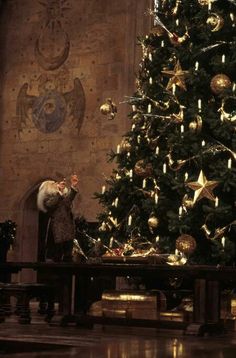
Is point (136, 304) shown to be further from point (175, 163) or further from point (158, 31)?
point (158, 31)

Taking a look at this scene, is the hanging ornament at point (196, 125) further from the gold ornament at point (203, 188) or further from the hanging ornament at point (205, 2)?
the hanging ornament at point (205, 2)

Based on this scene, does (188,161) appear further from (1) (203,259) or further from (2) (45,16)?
(2) (45,16)

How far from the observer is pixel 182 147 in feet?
37.2

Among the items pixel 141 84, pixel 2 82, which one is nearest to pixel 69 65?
pixel 2 82

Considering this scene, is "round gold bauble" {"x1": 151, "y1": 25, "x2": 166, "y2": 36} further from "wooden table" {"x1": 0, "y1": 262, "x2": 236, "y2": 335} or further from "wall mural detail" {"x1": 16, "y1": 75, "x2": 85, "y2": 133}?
"wall mural detail" {"x1": 16, "y1": 75, "x2": 85, "y2": 133}

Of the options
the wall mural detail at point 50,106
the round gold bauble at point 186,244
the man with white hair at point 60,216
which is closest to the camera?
the round gold bauble at point 186,244

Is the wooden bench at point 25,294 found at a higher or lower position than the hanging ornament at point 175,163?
lower

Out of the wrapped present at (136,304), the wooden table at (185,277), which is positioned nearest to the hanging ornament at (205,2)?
the wooden table at (185,277)

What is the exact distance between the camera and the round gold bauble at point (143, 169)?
12.0 m

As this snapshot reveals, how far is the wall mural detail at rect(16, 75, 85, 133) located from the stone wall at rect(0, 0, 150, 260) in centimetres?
→ 2

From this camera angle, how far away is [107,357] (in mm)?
6484

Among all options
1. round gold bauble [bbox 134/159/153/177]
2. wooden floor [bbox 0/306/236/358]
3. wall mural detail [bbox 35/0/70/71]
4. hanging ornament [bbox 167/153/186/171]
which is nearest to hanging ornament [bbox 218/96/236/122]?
hanging ornament [bbox 167/153/186/171]

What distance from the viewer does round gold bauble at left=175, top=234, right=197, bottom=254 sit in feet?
34.7

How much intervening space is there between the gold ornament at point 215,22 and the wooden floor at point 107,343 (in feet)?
13.9
